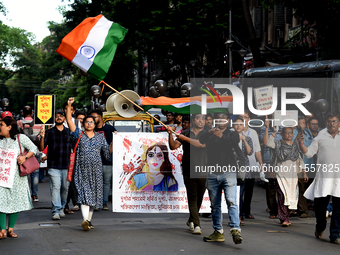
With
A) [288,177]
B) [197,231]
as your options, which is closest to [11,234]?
[197,231]

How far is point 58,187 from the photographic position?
984 cm

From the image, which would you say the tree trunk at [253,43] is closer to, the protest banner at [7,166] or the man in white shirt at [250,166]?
the man in white shirt at [250,166]

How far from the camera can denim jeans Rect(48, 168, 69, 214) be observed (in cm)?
975

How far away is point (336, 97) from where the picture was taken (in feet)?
50.9

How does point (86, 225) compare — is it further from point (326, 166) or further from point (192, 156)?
point (326, 166)

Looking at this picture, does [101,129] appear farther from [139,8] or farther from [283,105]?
[139,8]

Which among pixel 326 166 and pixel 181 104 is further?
pixel 181 104

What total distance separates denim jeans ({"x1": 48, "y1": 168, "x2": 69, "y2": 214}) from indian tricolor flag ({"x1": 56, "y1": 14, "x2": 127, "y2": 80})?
1931 millimetres

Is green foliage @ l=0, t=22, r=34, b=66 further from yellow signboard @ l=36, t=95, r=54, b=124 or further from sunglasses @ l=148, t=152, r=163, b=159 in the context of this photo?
sunglasses @ l=148, t=152, r=163, b=159

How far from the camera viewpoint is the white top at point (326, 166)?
785cm

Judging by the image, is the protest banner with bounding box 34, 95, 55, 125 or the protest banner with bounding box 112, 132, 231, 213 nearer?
the protest banner with bounding box 112, 132, 231, 213

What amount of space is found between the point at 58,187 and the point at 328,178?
4832mm

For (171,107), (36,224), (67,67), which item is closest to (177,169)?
(36,224)

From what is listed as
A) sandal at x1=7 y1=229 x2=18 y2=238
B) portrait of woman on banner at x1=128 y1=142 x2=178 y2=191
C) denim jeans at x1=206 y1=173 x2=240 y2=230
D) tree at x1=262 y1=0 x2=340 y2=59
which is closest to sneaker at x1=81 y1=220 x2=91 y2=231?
sandal at x1=7 y1=229 x2=18 y2=238
